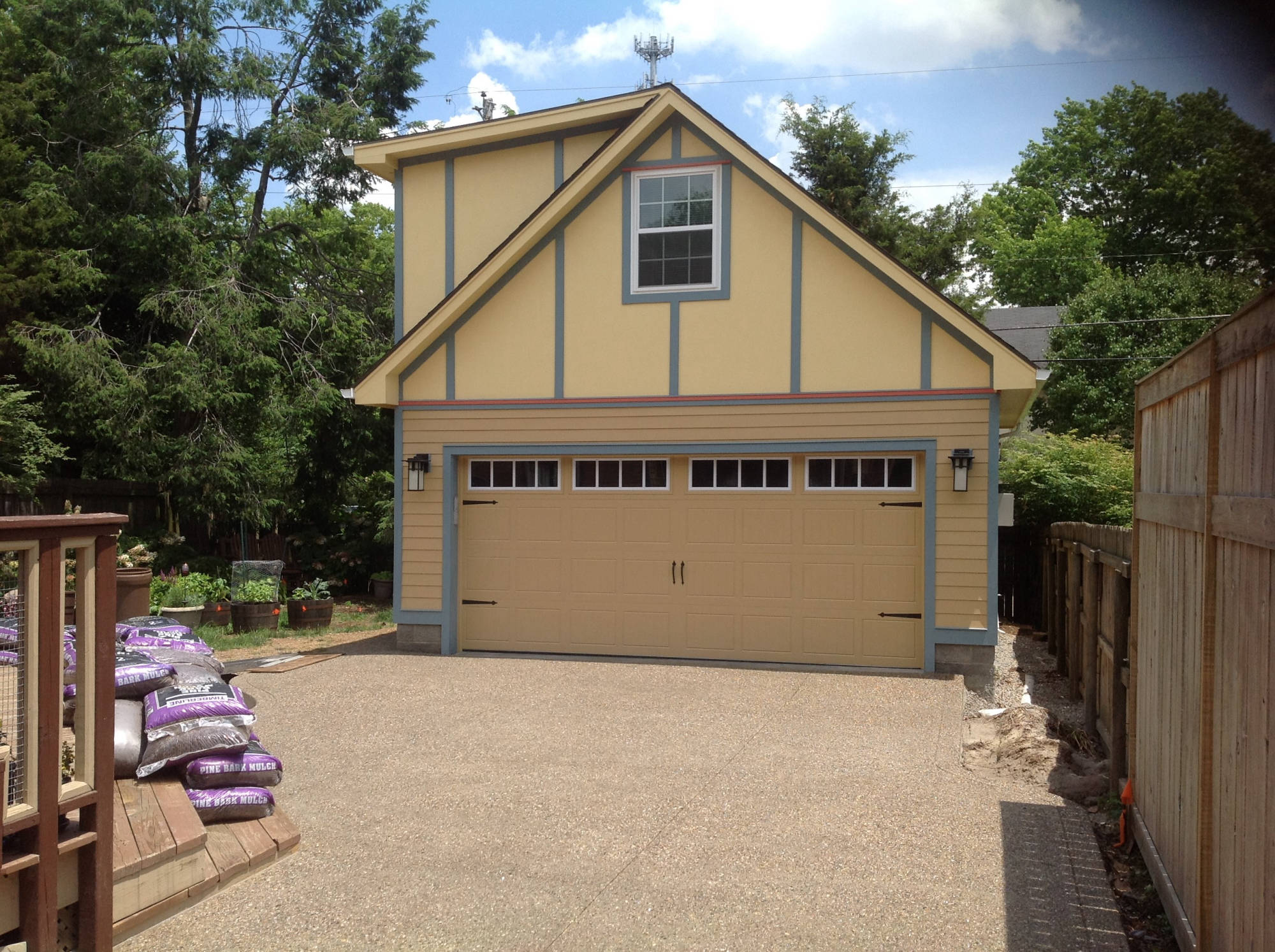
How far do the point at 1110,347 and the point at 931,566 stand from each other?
55.9 ft

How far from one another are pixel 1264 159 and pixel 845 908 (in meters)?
4.04

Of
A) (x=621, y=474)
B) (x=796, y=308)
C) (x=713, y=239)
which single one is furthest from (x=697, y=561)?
(x=713, y=239)

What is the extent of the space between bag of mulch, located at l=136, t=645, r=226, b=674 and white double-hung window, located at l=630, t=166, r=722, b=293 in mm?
5922

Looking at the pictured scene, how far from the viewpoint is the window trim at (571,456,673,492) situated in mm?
10844

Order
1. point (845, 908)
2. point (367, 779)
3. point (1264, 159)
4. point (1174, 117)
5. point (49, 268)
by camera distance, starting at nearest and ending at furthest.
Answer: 1. point (1264, 159)
2. point (1174, 117)
3. point (845, 908)
4. point (367, 779)
5. point (49, 268)

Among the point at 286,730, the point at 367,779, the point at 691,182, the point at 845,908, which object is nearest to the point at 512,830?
the point at 367,779

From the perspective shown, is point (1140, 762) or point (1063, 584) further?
point (1063, 584)

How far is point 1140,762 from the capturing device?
4.95 meters

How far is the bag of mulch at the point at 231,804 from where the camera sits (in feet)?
16.7

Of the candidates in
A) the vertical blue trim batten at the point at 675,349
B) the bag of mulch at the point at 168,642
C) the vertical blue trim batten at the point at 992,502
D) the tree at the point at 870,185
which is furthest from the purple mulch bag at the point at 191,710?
the tree at the point at 870,185

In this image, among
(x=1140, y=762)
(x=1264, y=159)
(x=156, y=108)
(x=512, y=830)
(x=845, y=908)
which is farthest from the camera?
(x=156, y=108)

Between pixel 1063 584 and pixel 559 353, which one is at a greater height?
pixel 559 353

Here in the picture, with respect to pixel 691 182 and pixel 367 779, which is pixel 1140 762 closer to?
pixel 367 779

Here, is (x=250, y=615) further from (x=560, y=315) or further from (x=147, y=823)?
(x=147, y=823)
